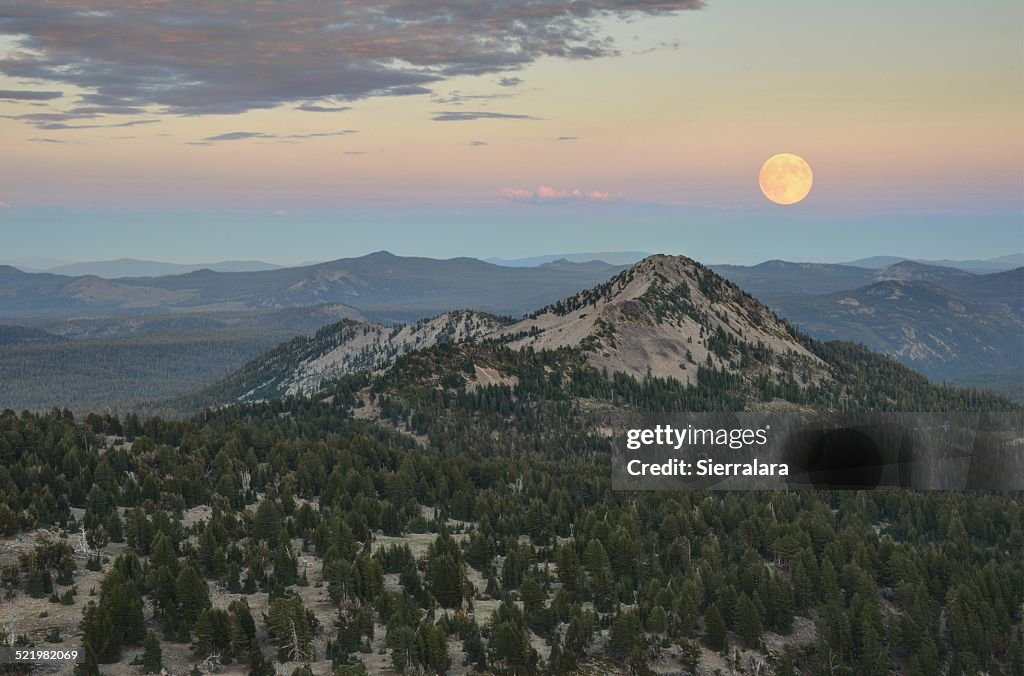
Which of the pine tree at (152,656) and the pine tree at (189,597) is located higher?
the pine tree at (189,597)

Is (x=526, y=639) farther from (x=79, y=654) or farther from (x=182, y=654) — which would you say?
(x=79, y=654)

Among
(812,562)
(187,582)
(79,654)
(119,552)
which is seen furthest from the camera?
(812,562)

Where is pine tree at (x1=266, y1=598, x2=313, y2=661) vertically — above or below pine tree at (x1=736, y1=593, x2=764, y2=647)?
above

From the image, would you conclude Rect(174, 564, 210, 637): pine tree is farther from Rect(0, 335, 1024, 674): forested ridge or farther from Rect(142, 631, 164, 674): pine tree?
Rect(142, 631, 164, 674): pine tree

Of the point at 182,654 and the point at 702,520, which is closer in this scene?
the point at 182,654

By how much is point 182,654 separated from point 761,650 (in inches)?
2703

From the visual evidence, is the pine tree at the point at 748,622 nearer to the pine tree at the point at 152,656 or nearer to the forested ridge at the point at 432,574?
the forested ridge at the point at 432,574

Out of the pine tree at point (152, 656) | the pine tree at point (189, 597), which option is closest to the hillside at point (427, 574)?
the pine tree at point (152, 656)

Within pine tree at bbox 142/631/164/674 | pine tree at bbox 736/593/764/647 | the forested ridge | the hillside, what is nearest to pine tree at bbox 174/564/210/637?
the forested ridge

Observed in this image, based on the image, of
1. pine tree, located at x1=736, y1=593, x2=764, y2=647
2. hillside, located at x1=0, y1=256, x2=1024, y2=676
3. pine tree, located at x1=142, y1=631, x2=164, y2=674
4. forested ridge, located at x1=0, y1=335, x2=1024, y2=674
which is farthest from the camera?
pine tree, located at x1=736, y1=593, x2=764, y2=647

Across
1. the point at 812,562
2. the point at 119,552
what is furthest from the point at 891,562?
the point at 119,552

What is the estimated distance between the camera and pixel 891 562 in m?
152

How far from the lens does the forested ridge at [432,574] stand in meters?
105

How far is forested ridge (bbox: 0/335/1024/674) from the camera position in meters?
105
